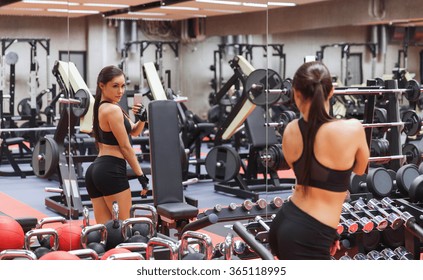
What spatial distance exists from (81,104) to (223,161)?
2.68m

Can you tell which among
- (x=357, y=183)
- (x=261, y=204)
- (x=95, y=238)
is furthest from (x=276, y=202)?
(x=95, y=238)

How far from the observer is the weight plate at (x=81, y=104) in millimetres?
4059

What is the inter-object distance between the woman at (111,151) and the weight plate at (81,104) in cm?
10

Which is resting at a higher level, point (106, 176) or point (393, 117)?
point (393, 117)

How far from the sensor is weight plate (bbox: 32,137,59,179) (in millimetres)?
4262

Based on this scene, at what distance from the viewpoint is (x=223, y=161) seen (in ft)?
21.7

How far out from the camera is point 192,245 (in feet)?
12.0

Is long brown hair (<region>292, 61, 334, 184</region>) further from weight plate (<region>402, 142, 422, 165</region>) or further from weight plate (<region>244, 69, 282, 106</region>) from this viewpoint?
A: weight plate (<region>402, 142, 422, 165</region>)

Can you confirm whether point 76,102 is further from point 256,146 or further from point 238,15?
point 256,146

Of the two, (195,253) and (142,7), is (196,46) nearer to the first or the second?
(142,7)

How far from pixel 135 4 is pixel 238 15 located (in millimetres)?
799

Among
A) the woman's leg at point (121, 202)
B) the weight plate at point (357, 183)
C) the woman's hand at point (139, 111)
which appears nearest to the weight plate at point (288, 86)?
the weight plate at point (357, 183)

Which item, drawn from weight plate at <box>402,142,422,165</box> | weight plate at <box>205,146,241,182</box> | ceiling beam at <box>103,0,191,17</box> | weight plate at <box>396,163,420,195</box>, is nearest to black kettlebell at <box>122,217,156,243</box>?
ceiling beam at <box>103,0,191,17</box>

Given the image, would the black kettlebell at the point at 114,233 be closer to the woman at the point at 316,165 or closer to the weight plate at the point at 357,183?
the woman at the point at 316,165
